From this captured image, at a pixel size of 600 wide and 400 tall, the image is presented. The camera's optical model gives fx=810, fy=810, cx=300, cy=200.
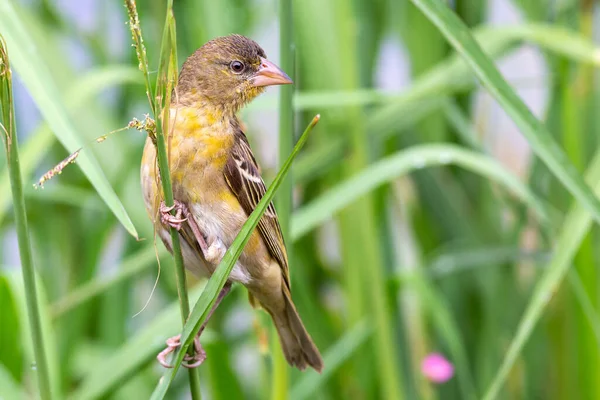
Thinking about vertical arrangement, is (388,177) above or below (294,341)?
above

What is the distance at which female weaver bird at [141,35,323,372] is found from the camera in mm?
1050

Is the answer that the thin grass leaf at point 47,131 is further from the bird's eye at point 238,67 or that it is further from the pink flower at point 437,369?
the pink flower at point 437,369

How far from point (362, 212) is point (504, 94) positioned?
926 millimetres

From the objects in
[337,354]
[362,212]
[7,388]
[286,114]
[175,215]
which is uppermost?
[286,114]

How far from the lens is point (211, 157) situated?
110cm

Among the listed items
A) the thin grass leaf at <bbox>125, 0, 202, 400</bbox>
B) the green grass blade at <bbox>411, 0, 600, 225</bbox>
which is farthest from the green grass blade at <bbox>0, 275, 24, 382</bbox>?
the green grass blade at <bbox>411, 0, 600, 225</bbox>

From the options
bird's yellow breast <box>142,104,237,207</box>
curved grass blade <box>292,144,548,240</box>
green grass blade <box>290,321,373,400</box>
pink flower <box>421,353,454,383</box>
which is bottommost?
pink flower <box>421,353,454,383</box>

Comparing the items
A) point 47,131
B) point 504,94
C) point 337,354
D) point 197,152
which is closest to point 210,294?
point 197,152

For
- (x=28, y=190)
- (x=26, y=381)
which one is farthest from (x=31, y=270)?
(x=26, y=381)

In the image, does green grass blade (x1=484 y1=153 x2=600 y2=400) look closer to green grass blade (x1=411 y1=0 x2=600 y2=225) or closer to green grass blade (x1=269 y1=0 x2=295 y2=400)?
green grass blade (x1=411 y1=0 x2=600 y2=225)

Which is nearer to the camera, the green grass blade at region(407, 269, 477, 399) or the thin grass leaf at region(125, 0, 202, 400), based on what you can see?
the thin grass leaf at region(125, 0, 202, 400)

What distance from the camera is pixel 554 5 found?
2.28m

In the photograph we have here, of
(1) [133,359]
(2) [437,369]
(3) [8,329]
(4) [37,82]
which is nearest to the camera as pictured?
(4) [37,82]

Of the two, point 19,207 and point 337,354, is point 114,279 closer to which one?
point 337,354
